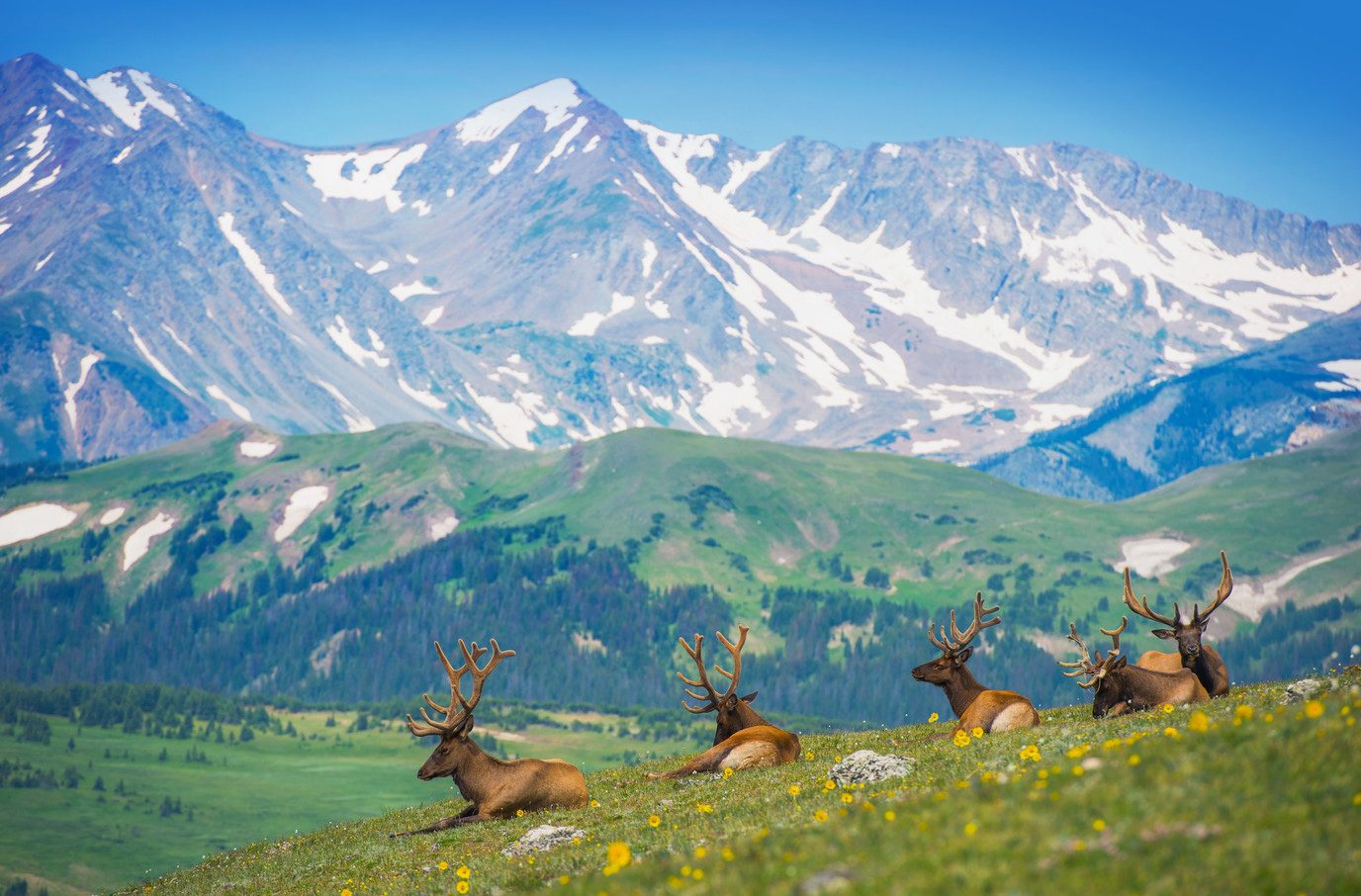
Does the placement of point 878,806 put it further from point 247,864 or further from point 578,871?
point 247,864

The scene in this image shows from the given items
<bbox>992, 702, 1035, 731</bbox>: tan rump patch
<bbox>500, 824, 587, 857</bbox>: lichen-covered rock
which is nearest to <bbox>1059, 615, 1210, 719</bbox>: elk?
<bbox>992, 702, 1035, 731</bbox>: tan rump patch

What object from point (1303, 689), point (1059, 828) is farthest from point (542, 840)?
point (1303, 689)

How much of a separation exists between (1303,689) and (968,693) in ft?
44.7

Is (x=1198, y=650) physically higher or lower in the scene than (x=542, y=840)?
higher

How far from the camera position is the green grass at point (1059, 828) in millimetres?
16953

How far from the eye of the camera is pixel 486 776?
4081 centimetres

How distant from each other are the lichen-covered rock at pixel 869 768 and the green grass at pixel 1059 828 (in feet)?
1.65

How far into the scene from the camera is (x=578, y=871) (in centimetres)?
2609

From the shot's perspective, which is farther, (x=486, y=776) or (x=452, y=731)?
(x=486, y=776)

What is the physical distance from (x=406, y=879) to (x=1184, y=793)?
19.1 meters

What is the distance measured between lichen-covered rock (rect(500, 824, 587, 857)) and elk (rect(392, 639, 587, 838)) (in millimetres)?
7200

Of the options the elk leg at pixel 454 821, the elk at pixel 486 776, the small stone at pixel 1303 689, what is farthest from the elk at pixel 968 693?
the elk leg at pixel 454 821

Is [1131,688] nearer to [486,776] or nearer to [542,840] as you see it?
[542,840]

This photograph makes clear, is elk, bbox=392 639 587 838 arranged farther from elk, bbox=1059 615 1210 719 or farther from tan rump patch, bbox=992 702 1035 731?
elk, bbox=1059 615 1210 719
